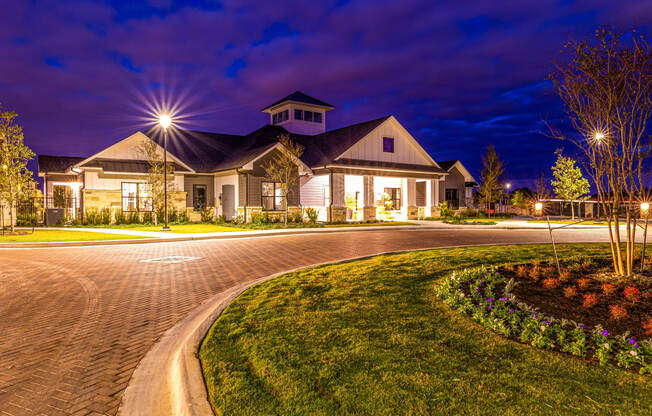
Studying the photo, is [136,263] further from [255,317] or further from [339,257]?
[255,317]

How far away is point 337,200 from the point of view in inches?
1138

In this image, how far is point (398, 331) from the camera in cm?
502

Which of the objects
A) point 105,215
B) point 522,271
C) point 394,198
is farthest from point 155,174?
point 522,271

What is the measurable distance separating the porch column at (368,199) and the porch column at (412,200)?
4835 mm

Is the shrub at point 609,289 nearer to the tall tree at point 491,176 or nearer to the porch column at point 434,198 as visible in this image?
the porch column at point 434,198

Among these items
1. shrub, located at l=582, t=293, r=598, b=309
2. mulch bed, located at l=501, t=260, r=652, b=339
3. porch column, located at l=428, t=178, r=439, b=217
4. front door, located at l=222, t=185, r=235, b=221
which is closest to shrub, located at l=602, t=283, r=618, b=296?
mulch bed, located at l=501, t=260, r=652, b=339

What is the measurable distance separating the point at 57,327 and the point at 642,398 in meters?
6.95

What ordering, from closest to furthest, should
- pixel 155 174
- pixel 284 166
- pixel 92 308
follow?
pixel 92 308
pixel 155 174
pixel 284 166

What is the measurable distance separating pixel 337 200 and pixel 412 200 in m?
8.53

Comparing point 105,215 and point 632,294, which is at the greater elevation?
point 105,215

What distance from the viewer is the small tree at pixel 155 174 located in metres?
25.6

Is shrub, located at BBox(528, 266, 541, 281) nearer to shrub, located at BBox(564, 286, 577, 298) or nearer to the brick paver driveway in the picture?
shrub, located at BBox(564, 286, 577, 298)

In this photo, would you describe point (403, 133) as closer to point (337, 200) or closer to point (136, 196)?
point (337, 200)

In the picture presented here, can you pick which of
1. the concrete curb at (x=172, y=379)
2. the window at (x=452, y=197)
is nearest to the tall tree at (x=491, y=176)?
the window at (x=452, y=197)
